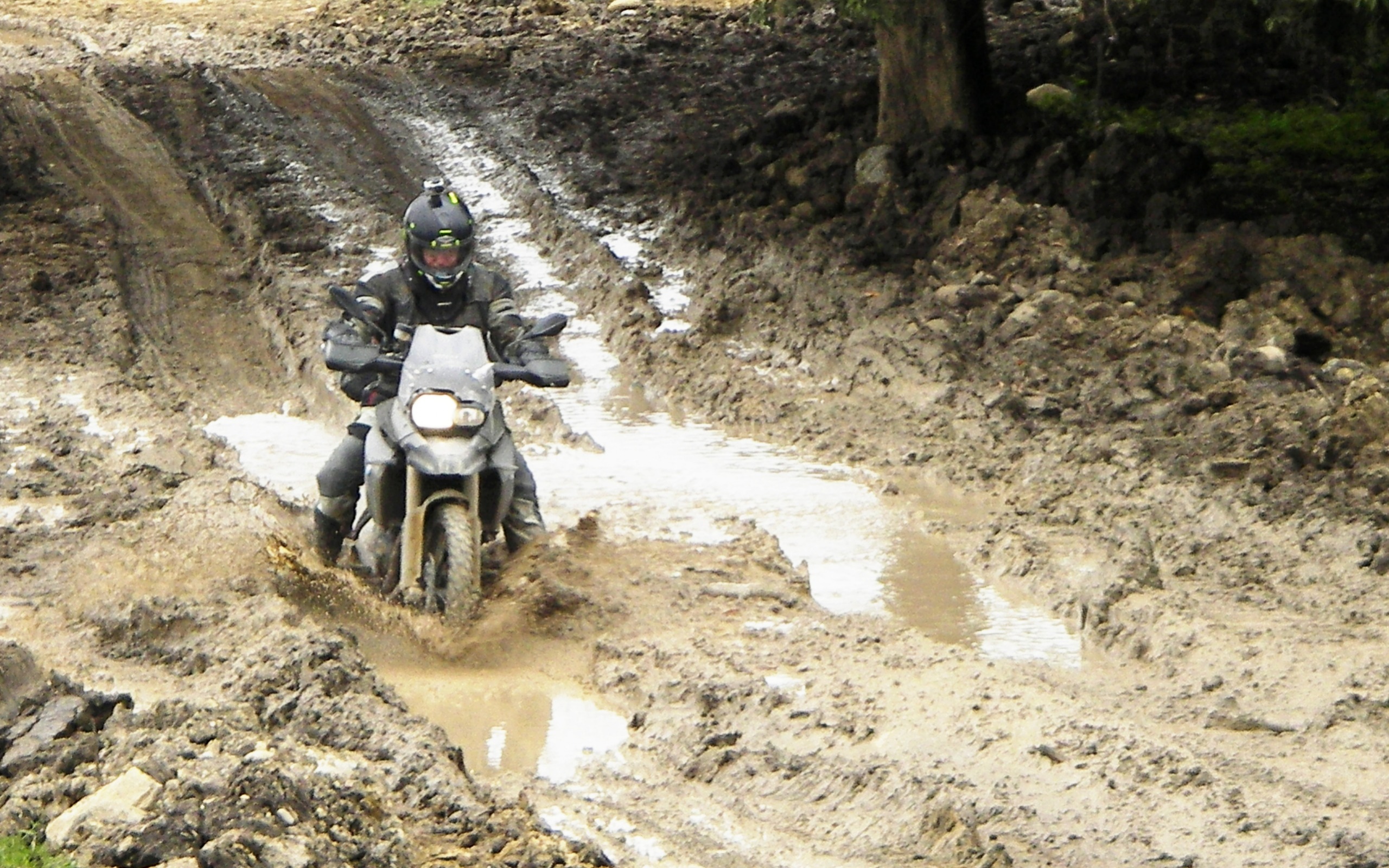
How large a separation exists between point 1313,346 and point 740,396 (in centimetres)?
367

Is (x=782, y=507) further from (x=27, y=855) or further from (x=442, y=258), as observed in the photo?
(x=27, y=855)

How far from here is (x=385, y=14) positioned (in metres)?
24.0

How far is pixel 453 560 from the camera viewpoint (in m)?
7.49

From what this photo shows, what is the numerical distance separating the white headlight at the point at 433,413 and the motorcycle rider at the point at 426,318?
0.44 metres

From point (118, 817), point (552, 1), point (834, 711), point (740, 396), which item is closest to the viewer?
point (118, 817)

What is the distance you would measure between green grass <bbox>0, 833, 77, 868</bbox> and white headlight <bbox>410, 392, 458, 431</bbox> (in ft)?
9.60

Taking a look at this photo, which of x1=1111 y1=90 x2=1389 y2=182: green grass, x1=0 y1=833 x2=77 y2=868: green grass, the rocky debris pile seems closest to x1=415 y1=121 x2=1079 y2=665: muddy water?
the rocky debris pile

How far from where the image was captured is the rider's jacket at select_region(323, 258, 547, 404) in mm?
8008

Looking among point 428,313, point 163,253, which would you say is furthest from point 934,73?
point 428,313

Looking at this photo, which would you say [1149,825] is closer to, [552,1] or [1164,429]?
[1164,429]

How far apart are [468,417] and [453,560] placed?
617mm

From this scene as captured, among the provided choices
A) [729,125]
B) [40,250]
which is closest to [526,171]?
[729,125]

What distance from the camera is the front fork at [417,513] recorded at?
754 centimetres

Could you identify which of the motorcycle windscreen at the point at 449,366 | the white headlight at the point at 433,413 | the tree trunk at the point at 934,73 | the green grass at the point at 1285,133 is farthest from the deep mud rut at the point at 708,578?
the green grass at the point at 1285,133
